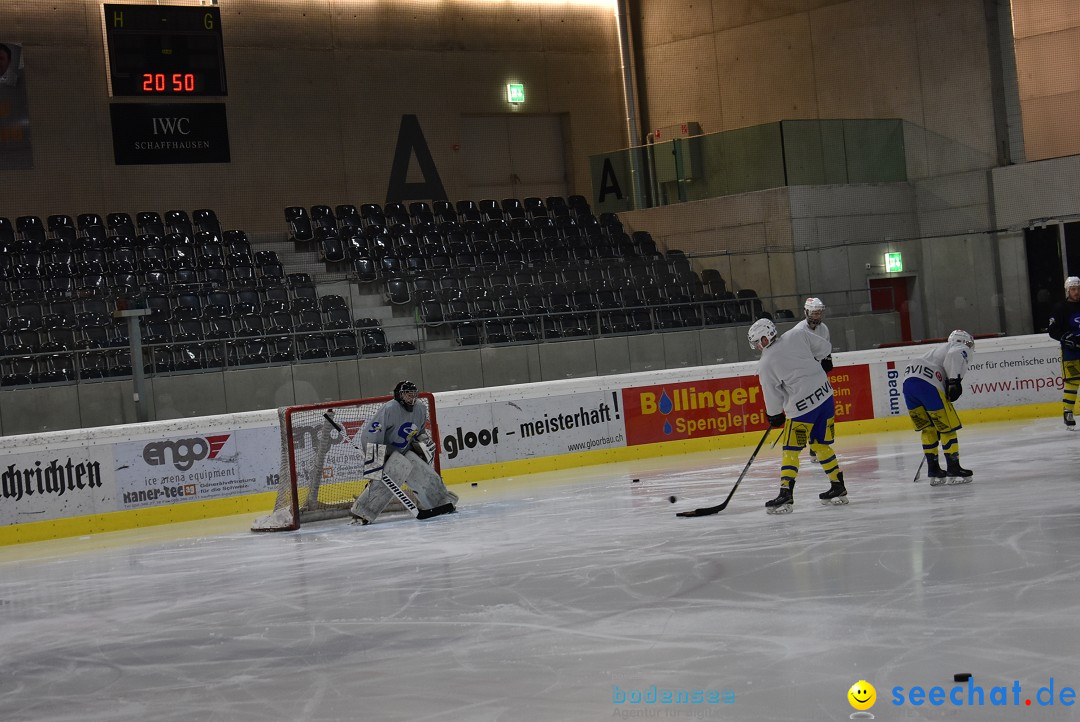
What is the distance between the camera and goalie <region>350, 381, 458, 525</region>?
434 inches

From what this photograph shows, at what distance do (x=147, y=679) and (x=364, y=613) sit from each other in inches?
56.6

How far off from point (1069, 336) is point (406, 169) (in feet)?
45.1

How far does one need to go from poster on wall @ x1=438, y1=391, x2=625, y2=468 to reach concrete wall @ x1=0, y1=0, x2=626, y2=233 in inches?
381

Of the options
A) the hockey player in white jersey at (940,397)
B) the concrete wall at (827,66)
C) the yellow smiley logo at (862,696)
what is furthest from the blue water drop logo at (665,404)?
the yellow smiley logo at (862,696)

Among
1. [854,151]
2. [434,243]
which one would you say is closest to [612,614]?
[434,243]

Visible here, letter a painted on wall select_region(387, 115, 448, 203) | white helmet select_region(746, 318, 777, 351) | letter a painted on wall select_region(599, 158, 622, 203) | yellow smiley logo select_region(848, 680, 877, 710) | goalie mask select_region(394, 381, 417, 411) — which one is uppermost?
letter a painted on wall select_region(387, 115, 448, 203)

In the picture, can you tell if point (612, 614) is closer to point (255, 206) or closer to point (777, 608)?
point (777, 608)

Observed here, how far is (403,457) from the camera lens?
11.1 m

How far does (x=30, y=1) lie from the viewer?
20906 mm

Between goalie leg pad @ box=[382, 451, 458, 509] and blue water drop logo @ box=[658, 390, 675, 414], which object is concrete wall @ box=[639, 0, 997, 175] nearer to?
blue water drop logo @ box=[658, 390, 675, 414]

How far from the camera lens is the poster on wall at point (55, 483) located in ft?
39.8

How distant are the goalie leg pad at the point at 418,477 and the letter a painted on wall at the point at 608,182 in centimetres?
1294

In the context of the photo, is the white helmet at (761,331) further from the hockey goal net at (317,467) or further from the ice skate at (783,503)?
the hockey goal net at (317,467)

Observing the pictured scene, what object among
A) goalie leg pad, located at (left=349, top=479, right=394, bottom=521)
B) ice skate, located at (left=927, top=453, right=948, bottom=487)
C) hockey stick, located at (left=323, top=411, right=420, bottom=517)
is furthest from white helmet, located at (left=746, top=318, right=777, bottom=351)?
goalie leg pad, located at (left=349, top=479, right=394, bottom=521)
